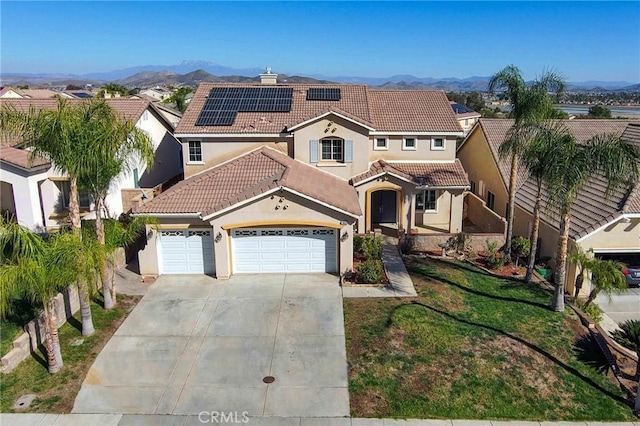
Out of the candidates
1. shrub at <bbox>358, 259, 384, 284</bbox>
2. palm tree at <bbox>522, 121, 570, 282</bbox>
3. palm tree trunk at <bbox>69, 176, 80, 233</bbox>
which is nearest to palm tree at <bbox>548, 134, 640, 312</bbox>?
palm tree at <bbox>522, 121, 570, 282</bbox>

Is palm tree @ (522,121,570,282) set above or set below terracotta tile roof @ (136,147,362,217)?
above

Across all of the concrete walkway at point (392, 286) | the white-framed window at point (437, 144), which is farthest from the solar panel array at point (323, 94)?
the concrete walkway at point (392, 286)

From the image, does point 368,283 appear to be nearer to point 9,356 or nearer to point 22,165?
point 9,356

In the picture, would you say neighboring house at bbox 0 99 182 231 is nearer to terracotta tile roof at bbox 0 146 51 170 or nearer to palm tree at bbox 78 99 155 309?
terracotta tile roof at bbox 0 146 51 170

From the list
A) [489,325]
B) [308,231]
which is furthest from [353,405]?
[308,231]

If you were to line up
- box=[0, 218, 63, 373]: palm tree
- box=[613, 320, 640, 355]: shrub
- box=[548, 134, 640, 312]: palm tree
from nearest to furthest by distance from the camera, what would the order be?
box=[0, 218, 63, 373]: palm tree, box=[548, 134, 640, 312]: palm tree, box=[613, 320, 640, 355]: shrub

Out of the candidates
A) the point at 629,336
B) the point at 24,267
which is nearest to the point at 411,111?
the point at 629,336
